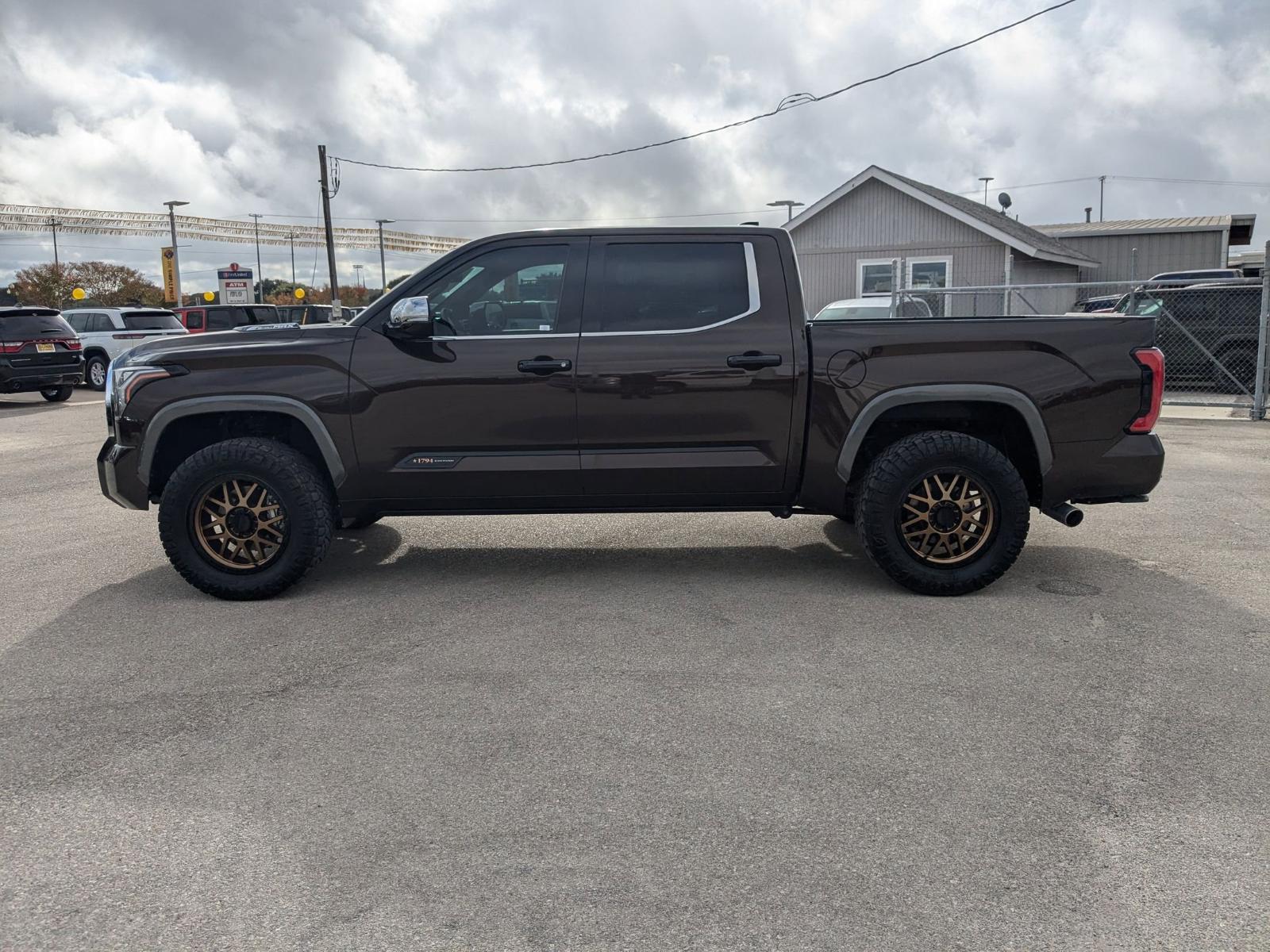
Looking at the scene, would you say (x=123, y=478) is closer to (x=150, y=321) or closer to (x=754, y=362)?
(x=754, y=362)

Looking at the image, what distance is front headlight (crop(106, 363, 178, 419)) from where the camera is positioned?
5.55m

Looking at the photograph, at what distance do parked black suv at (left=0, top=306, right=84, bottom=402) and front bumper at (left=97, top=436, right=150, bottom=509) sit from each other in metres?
15.0

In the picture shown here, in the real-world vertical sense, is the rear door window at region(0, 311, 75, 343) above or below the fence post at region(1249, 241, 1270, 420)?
above

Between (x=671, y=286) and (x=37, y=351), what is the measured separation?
1680 cm

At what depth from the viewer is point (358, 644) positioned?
486cm

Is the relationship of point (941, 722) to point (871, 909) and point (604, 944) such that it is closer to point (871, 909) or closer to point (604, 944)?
point (871, 909)

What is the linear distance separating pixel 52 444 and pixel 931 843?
42.6 feet

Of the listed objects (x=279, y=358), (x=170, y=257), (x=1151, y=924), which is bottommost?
(x=1151, y=924)

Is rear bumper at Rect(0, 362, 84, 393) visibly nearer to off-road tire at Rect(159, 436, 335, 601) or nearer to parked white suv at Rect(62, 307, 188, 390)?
parked white suv at Rect(62, 307, 188, 390)

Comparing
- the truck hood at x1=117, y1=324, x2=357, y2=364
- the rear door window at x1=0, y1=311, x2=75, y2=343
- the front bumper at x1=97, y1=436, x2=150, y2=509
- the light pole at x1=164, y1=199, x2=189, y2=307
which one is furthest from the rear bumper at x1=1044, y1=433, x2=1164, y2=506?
the light pole at x1=164, y1=199, x2=189, y2=307

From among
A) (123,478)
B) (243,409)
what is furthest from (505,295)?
(123,478)

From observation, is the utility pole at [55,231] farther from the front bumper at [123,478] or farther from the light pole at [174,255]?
the front bumper at [123,478]

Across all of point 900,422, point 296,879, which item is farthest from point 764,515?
point 296,879

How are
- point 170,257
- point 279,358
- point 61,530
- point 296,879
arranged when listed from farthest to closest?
Result: point 170,257 < point 61,530 < point 279,358 < point 296,879
